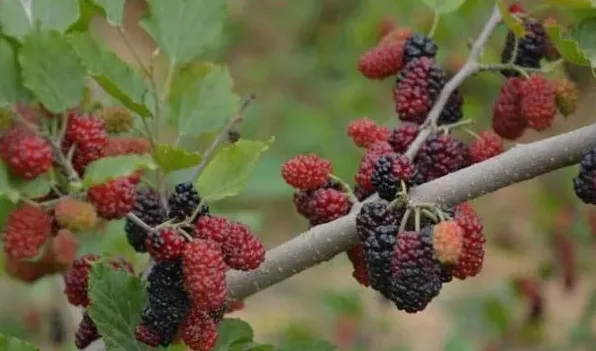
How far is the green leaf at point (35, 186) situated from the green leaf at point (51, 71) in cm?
6

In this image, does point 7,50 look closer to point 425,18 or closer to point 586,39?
point 586,39

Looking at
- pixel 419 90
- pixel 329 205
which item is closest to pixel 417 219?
pixel 329 205

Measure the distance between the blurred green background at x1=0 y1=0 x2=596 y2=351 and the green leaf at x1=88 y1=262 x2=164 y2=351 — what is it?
1.61ft

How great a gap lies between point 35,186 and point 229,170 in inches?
6.9

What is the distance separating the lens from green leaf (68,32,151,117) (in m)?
0.93

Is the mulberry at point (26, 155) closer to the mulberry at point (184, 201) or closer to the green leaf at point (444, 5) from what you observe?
the mulberry at point (184, 201)

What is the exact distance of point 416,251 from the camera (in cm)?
88

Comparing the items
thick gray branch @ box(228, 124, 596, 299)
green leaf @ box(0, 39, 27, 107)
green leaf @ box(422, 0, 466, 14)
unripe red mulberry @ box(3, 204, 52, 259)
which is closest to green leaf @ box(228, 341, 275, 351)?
thick gray branch @ box(228, 124, 596, 299)

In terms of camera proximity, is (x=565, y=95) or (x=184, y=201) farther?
(x=565, y=95)

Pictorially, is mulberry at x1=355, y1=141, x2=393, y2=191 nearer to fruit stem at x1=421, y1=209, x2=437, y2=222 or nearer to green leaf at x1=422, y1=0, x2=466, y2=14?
fruit stem at x1=421, y1=209, x2=437, y2=222

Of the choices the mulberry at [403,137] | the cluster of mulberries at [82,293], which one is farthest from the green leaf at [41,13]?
the mulberry at [403,137]

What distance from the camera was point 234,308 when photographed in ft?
3.66

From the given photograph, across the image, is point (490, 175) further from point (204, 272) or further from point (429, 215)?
point (204, 272)

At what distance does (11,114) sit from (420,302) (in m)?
0.41
